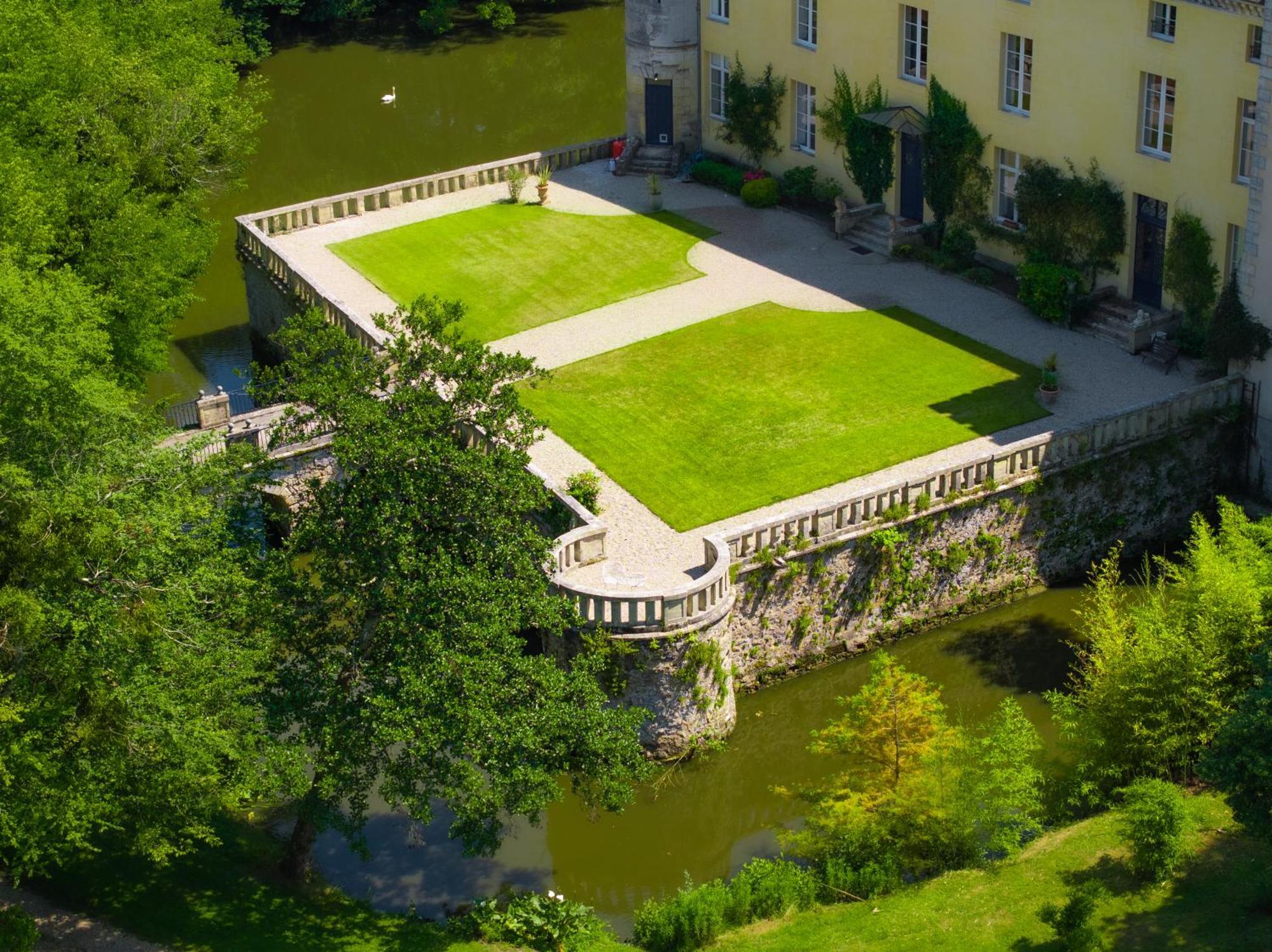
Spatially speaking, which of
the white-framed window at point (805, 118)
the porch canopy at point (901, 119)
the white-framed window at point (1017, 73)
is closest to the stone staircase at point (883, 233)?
the porch canopy at point (901, 119)

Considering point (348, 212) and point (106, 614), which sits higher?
point (106, 614)

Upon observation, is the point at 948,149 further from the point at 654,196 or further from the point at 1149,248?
the point at 654,196

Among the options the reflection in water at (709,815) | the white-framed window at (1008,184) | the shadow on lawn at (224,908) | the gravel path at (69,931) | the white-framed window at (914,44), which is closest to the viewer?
the gravel path at (69,931)

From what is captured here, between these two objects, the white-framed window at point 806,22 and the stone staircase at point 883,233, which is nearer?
the stone staircase at point 883,233

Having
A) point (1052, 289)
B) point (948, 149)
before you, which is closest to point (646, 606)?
point (1052, 289)

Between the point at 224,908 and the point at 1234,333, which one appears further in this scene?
the point at 1234,333

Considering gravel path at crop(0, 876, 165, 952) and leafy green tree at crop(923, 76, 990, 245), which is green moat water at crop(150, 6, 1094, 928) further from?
leafy green tree at crop(923, 76, 990, 245)

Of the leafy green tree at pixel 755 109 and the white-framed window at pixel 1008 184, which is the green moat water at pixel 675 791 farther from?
the leafy green tree at pixel 755 109

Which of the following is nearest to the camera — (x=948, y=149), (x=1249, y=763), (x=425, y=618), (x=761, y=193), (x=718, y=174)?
(x=1249, y=763)
